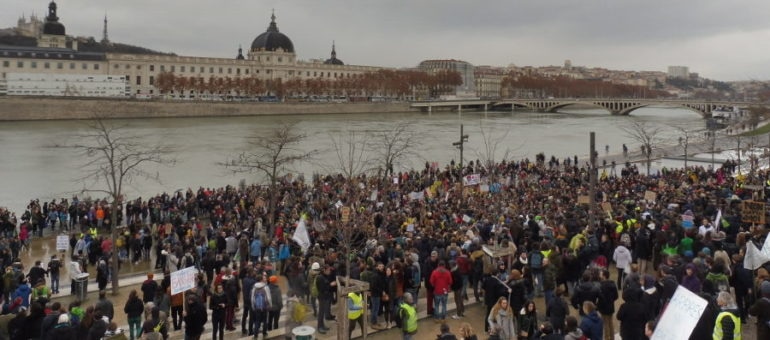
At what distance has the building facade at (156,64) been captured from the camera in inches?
3563

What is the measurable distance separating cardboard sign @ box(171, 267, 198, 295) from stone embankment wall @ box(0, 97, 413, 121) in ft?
166

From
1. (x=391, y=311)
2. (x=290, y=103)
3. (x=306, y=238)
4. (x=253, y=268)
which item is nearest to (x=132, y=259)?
(x=306, y=238)

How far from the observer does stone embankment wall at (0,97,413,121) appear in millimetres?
63781

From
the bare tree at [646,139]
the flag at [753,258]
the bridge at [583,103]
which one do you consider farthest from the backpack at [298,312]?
the bridge at [583,103]

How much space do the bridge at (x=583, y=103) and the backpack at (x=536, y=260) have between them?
78912 millimetres

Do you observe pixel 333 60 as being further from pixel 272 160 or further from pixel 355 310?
pixel 355 310

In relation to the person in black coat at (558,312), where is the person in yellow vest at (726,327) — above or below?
above

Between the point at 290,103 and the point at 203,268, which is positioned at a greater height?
the point at 290,103

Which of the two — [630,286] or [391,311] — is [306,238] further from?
[630,286]

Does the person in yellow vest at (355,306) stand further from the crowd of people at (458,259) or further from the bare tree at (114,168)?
the bare tree at (114,168)

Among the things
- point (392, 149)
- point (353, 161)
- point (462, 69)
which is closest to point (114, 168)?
point (353, 161)

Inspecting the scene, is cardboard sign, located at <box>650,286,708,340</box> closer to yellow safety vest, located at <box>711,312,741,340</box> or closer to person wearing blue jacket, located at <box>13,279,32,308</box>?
yellow safety vest, located at <box>711,312,741,340</box>

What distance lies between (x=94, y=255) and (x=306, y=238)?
4524mm

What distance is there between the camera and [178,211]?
54.6 ft
